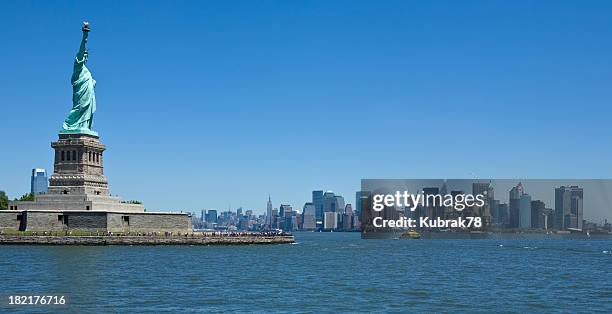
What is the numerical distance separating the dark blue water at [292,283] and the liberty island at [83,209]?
1453 cm

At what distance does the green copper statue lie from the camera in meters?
99.5

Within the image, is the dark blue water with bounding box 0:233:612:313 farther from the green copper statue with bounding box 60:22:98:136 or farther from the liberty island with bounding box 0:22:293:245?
the green copper statue with bounding box 60:22:98:136

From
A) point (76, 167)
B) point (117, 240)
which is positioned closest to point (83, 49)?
point (76, 167)

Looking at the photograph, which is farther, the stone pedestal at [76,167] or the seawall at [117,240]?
the stone pedestal at [76,167]

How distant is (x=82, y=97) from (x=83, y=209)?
14.2 m

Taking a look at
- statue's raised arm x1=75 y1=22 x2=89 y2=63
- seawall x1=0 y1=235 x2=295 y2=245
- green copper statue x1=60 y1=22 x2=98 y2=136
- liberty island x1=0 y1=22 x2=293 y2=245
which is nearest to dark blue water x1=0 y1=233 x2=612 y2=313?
seawall x1=0 y1=235 x2=295 y2=245

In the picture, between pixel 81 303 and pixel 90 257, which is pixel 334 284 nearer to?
pixel 81 303

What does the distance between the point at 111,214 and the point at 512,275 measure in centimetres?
4873

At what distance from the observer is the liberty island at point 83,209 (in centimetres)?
9306

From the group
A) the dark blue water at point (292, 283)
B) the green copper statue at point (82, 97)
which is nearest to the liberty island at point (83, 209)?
the green copper statue at point (82, 97)

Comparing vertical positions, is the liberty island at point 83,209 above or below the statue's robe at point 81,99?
below

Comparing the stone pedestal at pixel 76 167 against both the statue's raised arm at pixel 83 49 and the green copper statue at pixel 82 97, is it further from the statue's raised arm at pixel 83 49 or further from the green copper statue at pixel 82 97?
the statue's raised arm at pixel 83 49

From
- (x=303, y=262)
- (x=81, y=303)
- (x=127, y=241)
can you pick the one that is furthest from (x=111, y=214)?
(x=81, y=303)

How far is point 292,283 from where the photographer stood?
5281cm
